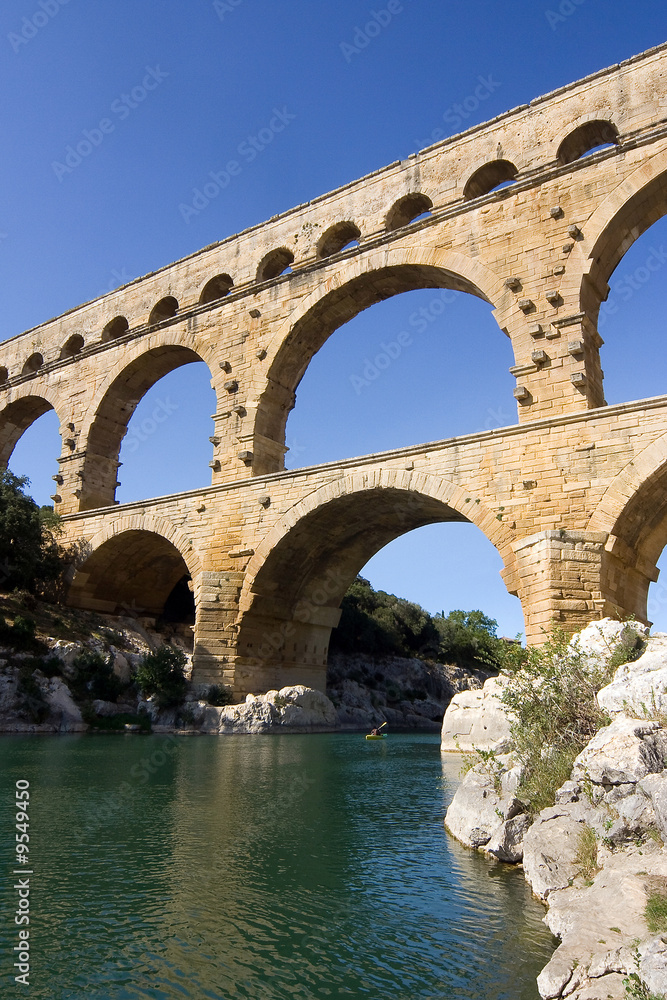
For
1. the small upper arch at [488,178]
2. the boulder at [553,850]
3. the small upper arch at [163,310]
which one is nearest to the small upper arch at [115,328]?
the small upper arch at [163,310]

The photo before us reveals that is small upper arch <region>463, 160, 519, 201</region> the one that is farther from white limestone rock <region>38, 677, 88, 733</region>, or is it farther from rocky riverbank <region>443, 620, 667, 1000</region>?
white limestone rock <region>38, 677, 88, 733</region>

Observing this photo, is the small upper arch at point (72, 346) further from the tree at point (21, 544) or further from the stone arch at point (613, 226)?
the stone arch at point (613, 226)

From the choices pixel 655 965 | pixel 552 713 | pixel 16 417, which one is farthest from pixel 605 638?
pixel 16 417

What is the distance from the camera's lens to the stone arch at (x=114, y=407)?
19.5 metres

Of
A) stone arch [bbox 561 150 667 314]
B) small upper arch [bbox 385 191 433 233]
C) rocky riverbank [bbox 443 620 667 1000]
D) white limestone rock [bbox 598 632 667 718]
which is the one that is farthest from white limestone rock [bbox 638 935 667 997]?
small upper arch [bbox 385 191 433 233]

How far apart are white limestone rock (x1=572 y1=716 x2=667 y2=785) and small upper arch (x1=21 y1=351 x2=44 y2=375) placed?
73.5ft

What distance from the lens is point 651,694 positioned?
14.4ft

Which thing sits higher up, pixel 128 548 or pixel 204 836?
pixel 128 548

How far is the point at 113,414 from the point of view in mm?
20484

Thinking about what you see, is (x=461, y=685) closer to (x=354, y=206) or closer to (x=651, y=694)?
(x=354, y=206)

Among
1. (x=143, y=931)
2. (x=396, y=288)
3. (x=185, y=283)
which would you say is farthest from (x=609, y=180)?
(x=143, y=931)

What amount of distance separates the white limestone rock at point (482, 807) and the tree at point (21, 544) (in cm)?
1411

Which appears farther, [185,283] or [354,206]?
[185,283]

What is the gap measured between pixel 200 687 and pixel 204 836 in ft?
31.2
